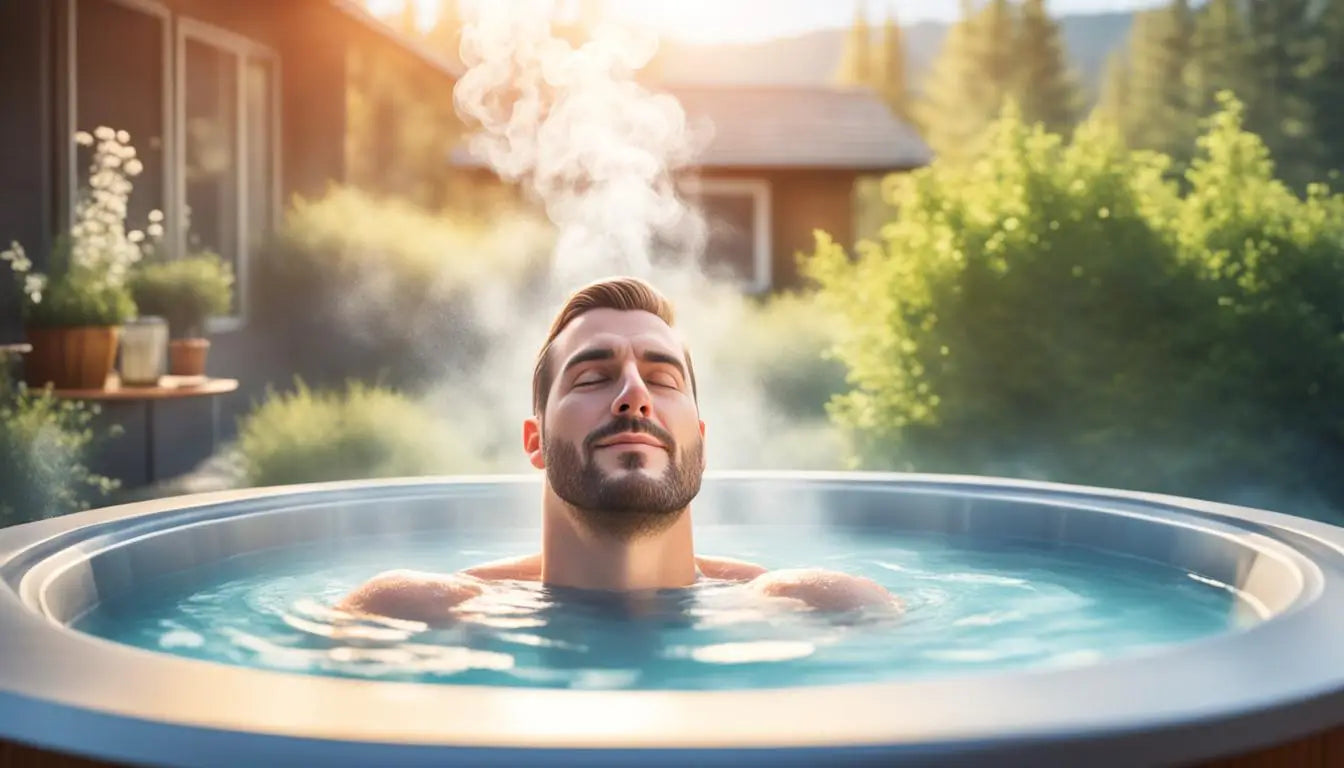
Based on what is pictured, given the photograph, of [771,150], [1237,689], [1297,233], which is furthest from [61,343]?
[771,150]

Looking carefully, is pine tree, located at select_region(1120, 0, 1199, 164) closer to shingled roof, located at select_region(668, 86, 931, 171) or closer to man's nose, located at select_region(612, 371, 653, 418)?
shingled roof, located at select_region(668, 86, 931, 171)

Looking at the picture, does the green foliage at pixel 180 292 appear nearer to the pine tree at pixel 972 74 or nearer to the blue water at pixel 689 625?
the blue water at pixel 689 625

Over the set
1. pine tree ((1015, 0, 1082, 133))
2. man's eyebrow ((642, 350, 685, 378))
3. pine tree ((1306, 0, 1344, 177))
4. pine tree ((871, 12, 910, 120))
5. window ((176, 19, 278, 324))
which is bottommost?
man's eyebrow ((642, 350, 685, 378))

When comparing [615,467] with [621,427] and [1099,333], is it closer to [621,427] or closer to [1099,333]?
[621,427]

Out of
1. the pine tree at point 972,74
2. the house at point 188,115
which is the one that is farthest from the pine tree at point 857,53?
the house at point 188,115

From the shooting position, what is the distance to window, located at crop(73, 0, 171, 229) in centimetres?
910

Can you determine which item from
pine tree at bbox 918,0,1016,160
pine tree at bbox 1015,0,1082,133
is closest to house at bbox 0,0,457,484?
pine tree at bbox 1015,0,1082,133

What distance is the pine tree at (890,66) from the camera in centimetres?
5397

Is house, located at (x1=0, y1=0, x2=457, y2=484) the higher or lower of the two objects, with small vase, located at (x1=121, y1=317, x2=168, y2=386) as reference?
higher

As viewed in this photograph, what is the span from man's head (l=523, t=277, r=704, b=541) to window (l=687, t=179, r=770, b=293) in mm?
13220

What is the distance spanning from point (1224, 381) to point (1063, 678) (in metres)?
6.35

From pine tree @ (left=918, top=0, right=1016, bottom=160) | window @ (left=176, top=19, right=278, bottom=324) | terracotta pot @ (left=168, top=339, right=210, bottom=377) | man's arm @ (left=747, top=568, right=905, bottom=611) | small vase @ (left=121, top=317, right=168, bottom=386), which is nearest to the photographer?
man's arm @ (left=747, top=568, right=905, bottom=611)

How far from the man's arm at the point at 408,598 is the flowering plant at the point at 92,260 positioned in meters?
5.10

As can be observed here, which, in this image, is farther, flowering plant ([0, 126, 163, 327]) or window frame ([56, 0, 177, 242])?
window frame ([56, 0, 177, 242])
